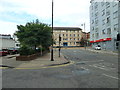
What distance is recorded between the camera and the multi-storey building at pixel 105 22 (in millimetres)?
33000

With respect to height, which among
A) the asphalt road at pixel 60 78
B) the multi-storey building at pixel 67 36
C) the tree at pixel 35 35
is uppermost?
the multi-storey building at pixel 67 36

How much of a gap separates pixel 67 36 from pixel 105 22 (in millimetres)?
42247

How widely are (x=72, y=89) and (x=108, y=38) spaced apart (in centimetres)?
3483

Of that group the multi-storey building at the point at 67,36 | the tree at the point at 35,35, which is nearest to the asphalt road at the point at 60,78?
the tree at the point at 35,35

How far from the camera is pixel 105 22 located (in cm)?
3844

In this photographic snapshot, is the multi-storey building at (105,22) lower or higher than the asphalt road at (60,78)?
higher

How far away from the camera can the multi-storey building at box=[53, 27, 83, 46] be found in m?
78.2

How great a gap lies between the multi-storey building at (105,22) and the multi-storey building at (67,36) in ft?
98.3

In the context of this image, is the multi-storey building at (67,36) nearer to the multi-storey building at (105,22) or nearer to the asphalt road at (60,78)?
the multi-storey building at (105,22)

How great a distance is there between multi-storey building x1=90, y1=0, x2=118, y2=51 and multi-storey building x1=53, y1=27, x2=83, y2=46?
2995 centimetres

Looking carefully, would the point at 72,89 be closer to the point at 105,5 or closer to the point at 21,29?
the point at 21,29

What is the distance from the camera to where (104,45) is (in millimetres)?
39000

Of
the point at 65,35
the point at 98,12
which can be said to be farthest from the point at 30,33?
the point at 65,35

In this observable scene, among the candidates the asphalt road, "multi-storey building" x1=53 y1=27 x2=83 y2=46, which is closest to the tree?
the asphalt road
